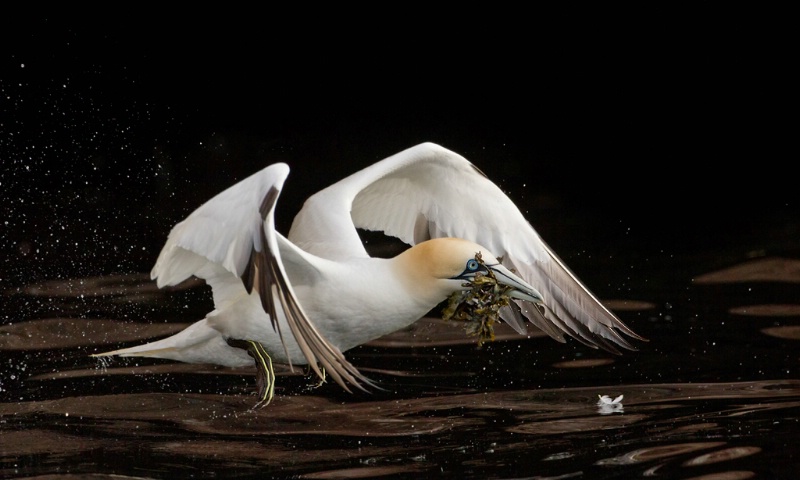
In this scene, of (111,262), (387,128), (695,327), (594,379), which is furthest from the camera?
(387,128)

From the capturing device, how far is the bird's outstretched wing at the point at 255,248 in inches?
252

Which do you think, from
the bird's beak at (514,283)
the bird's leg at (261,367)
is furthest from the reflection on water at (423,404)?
the bird's beak at (514,283)

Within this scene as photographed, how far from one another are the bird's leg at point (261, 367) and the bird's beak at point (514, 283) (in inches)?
62.5

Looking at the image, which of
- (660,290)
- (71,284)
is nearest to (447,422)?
(660,290)

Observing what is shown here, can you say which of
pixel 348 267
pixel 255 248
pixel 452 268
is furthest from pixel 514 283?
pixel 255 248

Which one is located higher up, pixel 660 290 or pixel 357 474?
pixel 660 290

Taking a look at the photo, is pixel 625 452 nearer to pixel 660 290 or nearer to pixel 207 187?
pixel 660 290

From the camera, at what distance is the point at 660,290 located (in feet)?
36.2

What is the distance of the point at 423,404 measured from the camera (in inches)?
329

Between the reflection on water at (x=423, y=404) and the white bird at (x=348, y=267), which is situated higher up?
the white bird at (x=348, y=267)

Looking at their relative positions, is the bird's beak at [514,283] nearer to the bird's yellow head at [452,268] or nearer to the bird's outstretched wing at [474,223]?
the bird's yellow head at [452,268]

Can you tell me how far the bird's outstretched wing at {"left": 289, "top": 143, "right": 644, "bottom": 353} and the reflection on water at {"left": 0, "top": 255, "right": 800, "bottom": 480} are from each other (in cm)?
39

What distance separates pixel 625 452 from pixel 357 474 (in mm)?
1381

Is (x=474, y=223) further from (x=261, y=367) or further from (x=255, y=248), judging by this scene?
(x=255, y=248)
